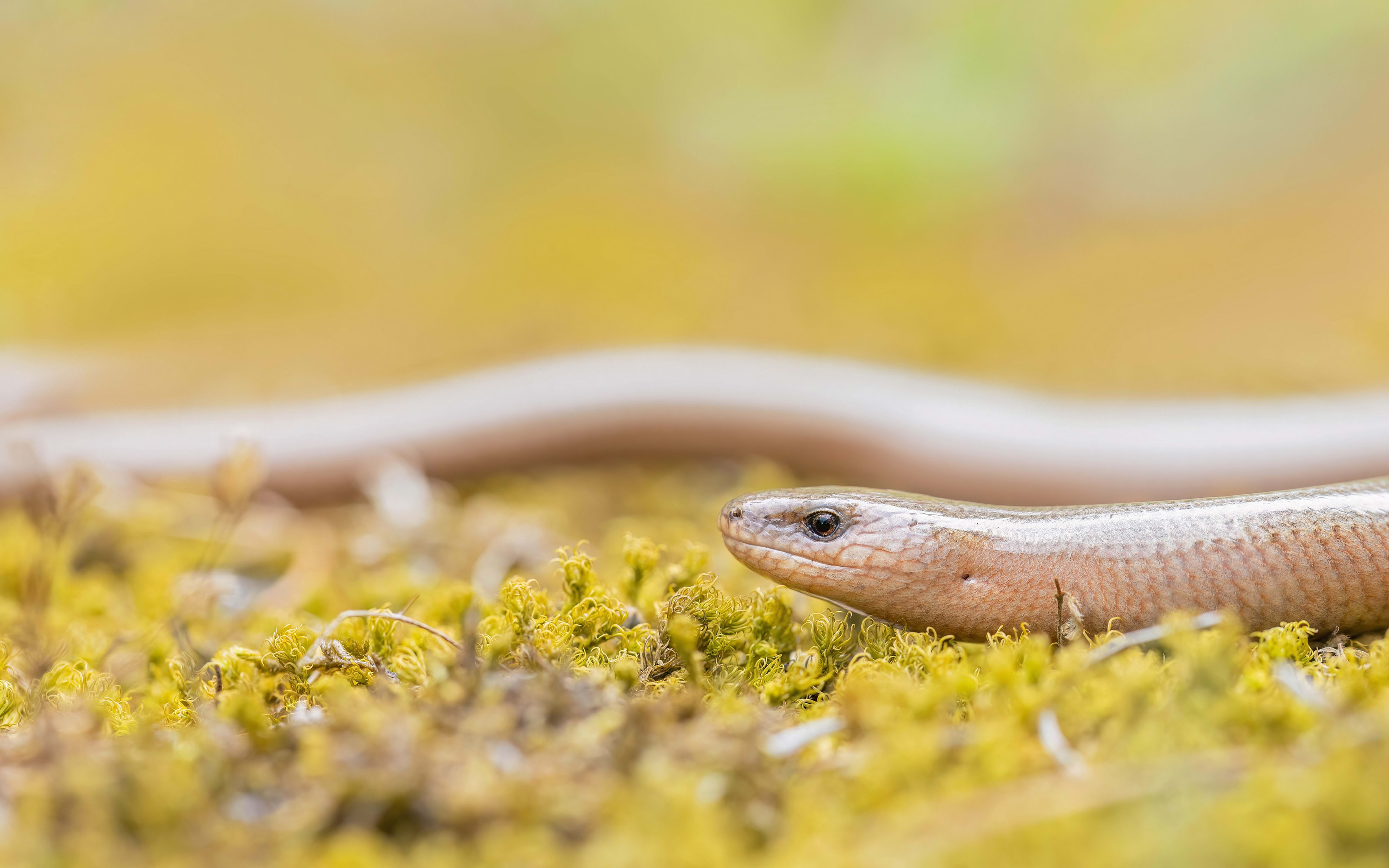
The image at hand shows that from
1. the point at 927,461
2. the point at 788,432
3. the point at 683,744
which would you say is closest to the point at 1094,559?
the point at 683,744

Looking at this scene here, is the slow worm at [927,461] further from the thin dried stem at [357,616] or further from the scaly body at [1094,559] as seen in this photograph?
the thin dried stem at [357,616]

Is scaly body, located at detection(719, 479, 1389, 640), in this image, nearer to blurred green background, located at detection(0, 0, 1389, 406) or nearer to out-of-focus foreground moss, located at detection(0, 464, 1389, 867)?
out-of-focus foreground moss, located at detection(0, 464, 1389, 867)

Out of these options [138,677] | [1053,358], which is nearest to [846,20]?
[1053,358]

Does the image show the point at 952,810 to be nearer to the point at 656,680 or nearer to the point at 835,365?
the point at 656,680

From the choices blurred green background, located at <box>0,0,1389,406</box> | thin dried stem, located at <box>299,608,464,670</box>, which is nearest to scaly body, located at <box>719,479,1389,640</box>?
thin dried stem, located at <box>299,608,464,670</box>

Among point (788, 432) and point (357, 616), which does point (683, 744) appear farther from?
point (788, 432)

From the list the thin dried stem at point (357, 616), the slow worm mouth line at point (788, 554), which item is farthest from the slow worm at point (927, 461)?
the thin dried stem at point (357, 616)
